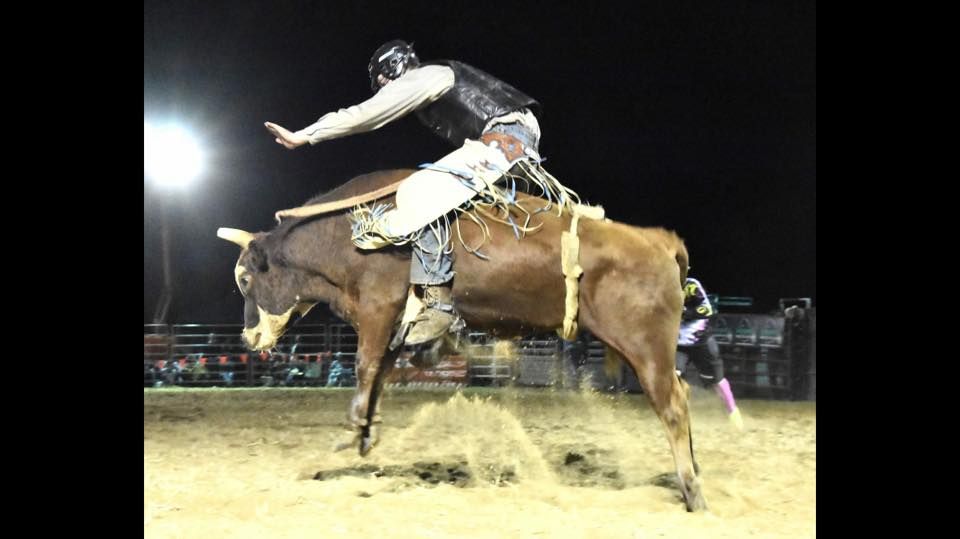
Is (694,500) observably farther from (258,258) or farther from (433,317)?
Result: (258,258)

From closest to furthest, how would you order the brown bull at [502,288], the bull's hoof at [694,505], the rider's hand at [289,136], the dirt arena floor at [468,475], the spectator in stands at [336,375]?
the dirt arena floor at [468,475] < the bull's hoof at [694,505] < the brown bull at [502,288] < the rider's hand at [289,136] < the spectator in stands at [336,375]

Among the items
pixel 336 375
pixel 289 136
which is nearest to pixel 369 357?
pixel 289 136

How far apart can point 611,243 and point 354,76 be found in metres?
3.38

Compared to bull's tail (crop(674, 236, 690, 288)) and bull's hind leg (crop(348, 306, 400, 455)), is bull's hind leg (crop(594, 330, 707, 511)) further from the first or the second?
bull's hind leg (crop(348, 306, 400, 455))

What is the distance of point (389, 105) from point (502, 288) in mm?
1047

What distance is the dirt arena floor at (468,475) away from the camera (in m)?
3.21

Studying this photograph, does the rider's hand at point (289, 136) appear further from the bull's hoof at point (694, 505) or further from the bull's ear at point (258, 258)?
the bull's hoof at point (694, 505)

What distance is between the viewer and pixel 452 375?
1041 cm

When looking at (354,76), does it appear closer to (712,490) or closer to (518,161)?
(518,161)

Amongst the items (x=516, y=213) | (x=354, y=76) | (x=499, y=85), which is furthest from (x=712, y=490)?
(x=354, y=76)

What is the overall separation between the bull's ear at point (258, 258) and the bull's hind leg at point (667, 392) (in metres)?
1.80

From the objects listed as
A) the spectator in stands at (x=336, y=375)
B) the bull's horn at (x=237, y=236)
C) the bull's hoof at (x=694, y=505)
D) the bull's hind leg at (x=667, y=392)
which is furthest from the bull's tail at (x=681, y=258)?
the spectator in stands at (x=336, y=375)

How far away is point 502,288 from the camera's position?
12.1ft

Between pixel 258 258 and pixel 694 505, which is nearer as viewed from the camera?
pixel 694 505
